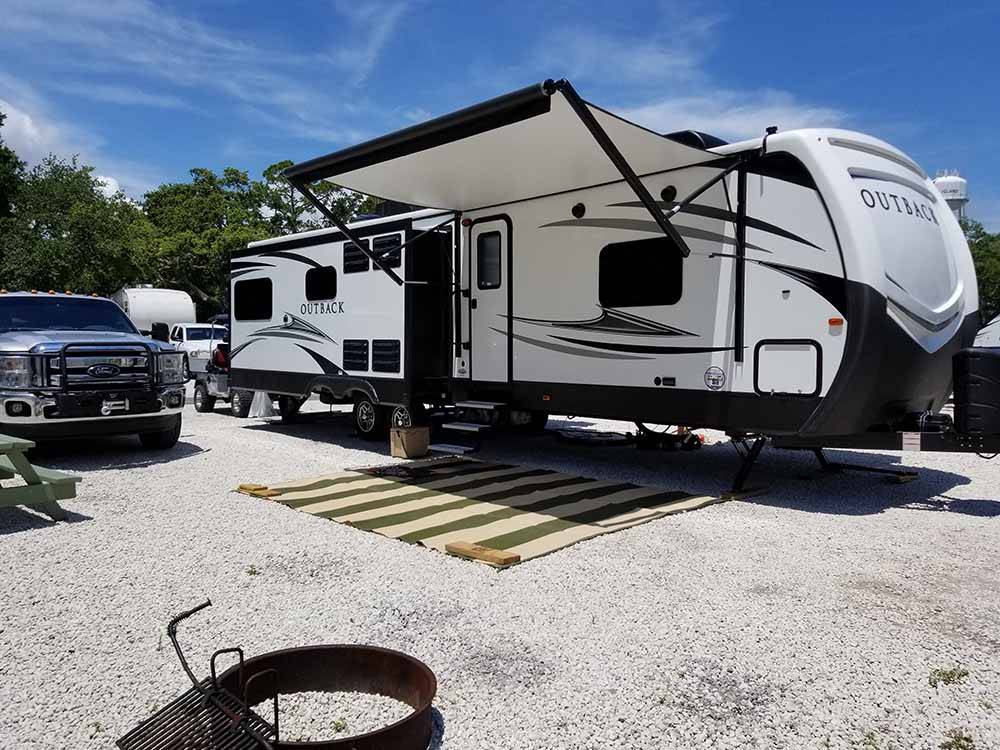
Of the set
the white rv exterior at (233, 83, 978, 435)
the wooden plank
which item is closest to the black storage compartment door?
Result: the white rv exterior at (233, 83, 978, 435)

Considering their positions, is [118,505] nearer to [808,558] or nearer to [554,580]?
[554,580]

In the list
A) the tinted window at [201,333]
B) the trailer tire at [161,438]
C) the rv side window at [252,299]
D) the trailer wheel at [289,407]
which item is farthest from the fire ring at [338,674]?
the tinted window at [201,333]

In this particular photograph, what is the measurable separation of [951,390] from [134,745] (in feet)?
23.3

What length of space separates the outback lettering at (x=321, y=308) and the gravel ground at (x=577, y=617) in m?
3.73

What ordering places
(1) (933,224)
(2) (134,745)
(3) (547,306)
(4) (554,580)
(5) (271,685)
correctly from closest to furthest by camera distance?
(2) (134,745) → (5) (271,685) → (4) (554,580) → (1) (933,224) → (3) (547,306)

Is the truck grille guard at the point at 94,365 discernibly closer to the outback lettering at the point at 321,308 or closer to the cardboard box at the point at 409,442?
the outback lettering at the point at 321,308

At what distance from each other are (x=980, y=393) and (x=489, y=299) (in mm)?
4839

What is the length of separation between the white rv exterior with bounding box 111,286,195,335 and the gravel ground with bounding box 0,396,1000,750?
18713 mm

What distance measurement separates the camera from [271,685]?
Answer: 291 centimetres

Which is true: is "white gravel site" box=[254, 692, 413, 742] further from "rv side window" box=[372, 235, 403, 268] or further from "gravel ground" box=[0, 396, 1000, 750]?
"rv side window" box=[372, 235, 403, 268]

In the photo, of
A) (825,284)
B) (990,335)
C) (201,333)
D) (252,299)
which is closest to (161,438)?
(252,299)

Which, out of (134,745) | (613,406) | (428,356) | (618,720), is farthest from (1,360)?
(618,720)

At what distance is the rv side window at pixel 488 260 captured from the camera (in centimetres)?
882

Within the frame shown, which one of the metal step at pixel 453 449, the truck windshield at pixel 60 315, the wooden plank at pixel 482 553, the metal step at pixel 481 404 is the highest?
the truck windshield at pixel 60 315
